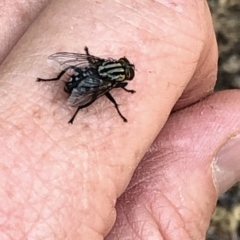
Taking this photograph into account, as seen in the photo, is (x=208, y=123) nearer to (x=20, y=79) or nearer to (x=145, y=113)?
(x=145, y=113)

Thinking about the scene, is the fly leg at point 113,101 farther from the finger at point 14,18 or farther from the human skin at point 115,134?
the finger at point 14,18

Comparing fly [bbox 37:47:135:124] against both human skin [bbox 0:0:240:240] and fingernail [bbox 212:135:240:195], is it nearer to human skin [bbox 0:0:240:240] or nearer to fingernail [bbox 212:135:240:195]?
human skin [bbox 0:0:240:240]

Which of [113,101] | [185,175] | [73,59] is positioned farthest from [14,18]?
[185,175]

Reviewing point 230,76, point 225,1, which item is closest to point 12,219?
point 230,76

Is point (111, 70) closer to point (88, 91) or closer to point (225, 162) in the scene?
point (88, 91)

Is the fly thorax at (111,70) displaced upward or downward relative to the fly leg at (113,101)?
upward

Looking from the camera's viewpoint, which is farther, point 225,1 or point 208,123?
point 225,1

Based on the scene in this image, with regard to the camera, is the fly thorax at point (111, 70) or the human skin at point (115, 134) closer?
the human skin at point (115, 134)

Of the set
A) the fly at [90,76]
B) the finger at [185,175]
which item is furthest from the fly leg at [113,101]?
the finger at [185,175]
